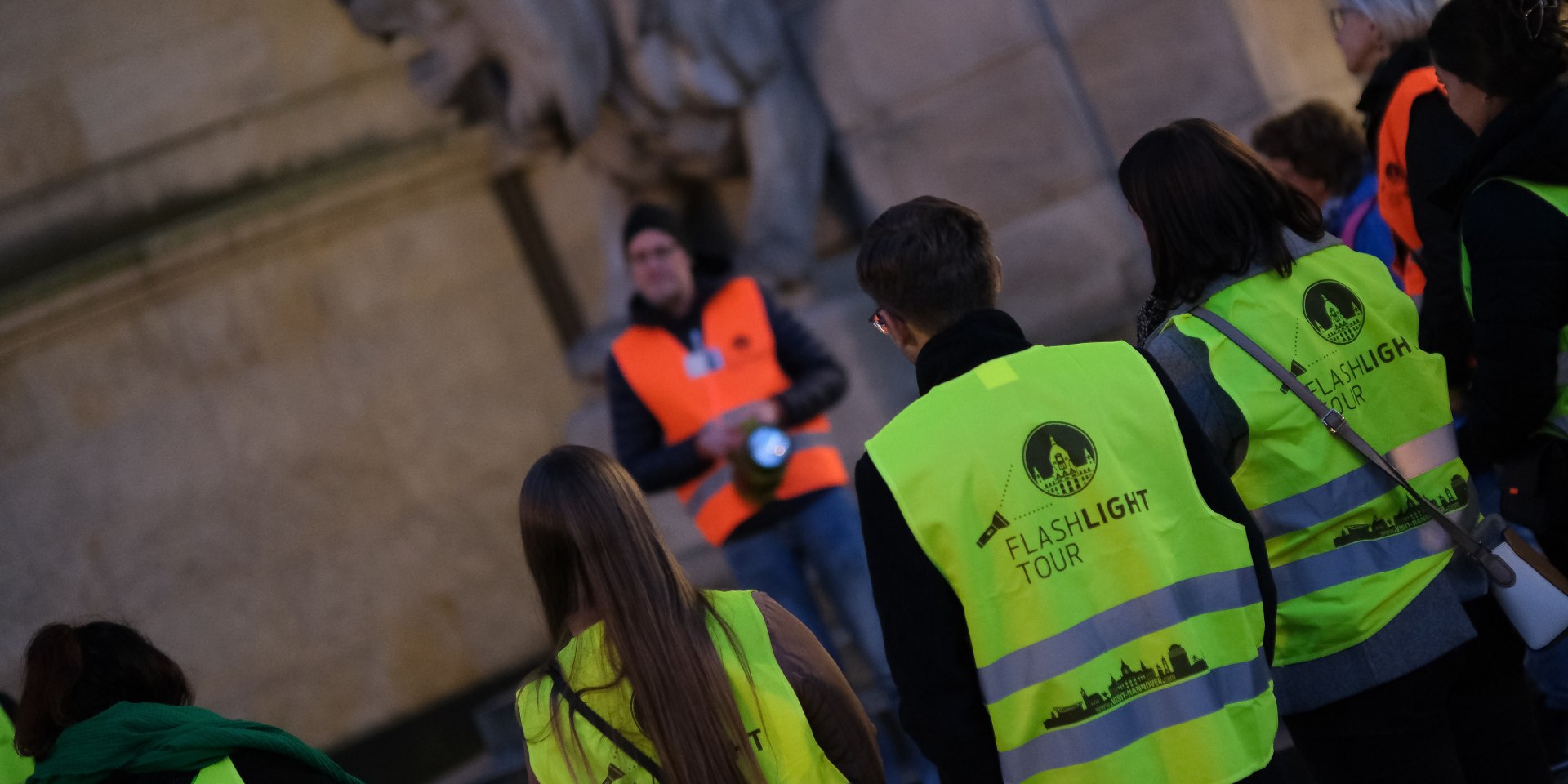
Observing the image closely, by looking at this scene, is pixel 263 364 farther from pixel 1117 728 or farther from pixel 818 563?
pixel 1117 728

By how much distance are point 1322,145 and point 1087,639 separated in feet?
8.20

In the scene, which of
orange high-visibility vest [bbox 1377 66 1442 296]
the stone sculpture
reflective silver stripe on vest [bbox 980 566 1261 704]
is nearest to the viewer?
reflective silver stripe on vest [bbox 980 566 1261 704]

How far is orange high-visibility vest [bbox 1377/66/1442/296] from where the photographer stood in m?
3.50

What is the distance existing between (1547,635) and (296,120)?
225 inches

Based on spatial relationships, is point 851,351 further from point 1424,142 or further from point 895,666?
point 895,666

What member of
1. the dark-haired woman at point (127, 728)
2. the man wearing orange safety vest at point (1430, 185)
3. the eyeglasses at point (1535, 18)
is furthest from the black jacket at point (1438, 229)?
the dark-haired woman at point (127, 728)

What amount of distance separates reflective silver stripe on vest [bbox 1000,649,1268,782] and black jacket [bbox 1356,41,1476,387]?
1412 mm

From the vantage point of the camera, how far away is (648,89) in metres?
5.76

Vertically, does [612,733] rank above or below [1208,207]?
below

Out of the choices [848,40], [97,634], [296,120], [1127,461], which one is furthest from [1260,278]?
[296,120]

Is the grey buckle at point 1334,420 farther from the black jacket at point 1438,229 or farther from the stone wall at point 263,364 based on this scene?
the stone wall at point 263,364

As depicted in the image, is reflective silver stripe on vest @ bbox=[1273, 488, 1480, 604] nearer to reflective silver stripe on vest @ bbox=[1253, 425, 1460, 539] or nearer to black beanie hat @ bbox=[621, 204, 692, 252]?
reflective silver stripe on vest @ bbox=[1253, 425, 1460, 539]

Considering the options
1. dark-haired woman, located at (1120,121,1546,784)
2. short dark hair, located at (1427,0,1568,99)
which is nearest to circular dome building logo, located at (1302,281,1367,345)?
dark-haired woman, located at (1120,121,1546,784)

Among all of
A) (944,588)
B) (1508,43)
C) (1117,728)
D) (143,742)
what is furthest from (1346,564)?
(143,742)
